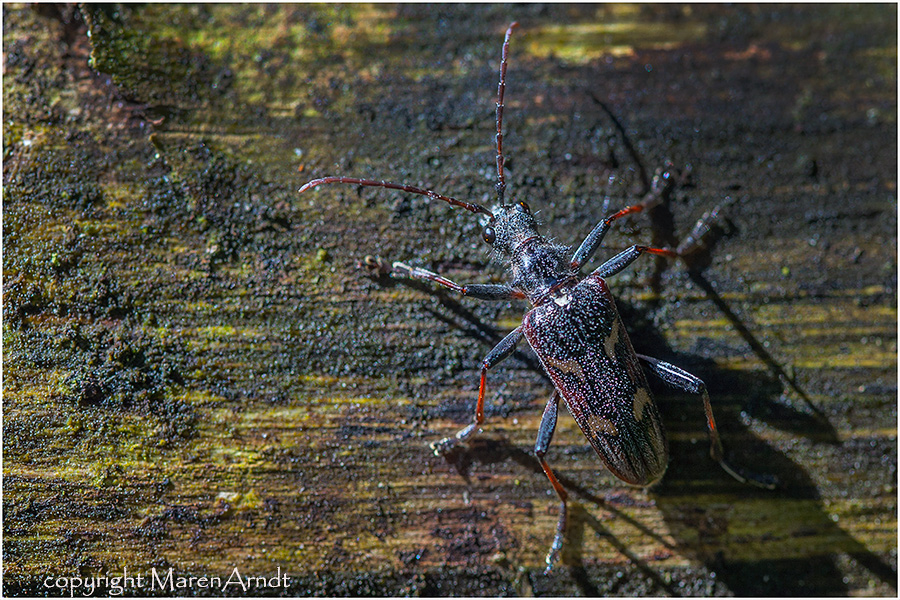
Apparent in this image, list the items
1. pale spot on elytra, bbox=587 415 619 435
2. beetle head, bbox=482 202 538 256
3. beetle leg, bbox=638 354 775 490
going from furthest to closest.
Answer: beetle head, bbox=482 202 538 256 < beetle leg, bbox=638 354 775 490 < pale spot on elytra, bbox=587 415 619 435

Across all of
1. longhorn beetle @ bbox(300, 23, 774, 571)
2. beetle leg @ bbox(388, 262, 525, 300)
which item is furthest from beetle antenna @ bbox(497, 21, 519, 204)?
beetle leg @ bbox(388, 262, 525, 300)

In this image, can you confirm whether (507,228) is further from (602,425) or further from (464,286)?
(602,425)

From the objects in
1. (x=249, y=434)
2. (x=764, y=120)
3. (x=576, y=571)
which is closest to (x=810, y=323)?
(x=764, y=120)

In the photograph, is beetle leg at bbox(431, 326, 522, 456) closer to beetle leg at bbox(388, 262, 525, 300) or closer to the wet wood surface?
the wet wood surface

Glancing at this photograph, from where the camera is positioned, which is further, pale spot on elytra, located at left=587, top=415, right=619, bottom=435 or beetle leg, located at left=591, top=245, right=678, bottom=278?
beetle leg, located at left=591, top=245, right=678, bottom=278

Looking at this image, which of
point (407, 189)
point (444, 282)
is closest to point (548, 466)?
point (444, 282)

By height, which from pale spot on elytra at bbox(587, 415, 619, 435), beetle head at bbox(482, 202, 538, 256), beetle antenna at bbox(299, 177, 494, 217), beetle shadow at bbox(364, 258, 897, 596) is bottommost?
beetle shadow at bbox(364, 258, 897, 596)

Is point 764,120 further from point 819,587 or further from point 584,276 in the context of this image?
point 819,587
